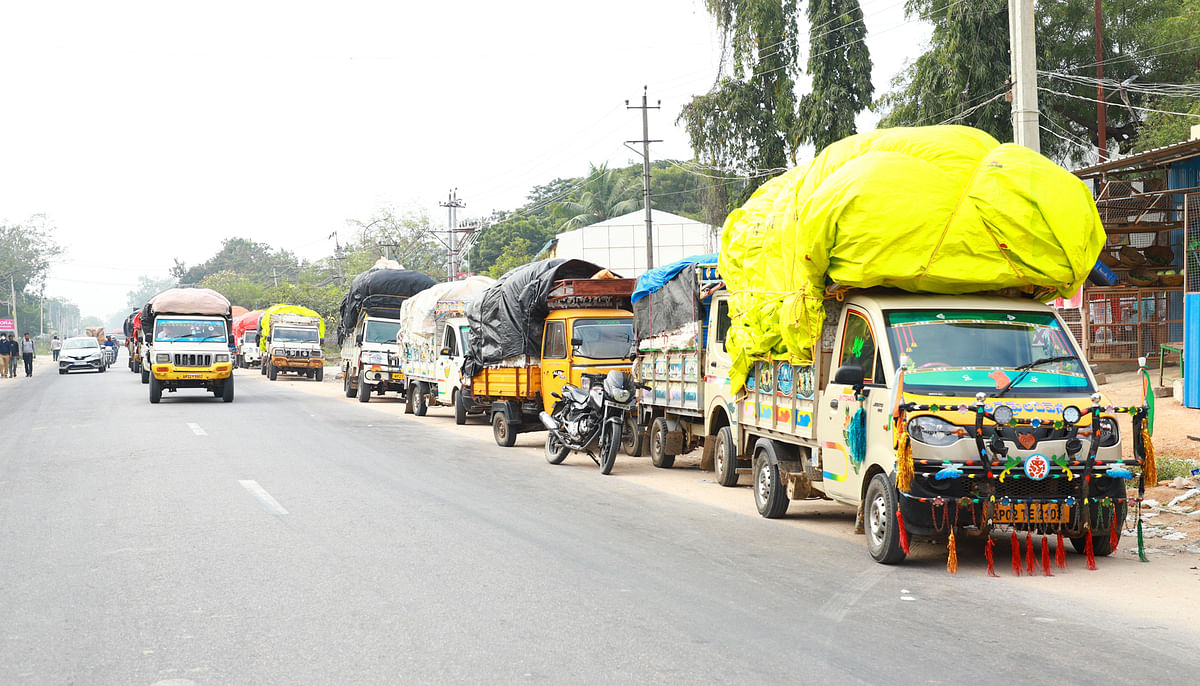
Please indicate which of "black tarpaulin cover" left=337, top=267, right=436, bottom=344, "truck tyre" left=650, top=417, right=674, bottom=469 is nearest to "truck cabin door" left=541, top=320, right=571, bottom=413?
"truck tyre" left=650, top=417, right=674, bottom=469

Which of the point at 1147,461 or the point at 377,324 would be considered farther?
the point at 377,324

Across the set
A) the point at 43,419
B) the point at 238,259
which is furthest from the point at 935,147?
the point at 238,259

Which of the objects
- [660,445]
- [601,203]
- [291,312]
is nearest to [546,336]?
[660,445]

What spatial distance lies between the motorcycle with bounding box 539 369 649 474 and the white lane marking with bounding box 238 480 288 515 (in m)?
4.56

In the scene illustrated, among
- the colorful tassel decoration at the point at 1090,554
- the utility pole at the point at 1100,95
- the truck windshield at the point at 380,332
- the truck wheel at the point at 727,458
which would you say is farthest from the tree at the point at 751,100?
the colorful tassel decoration at the point at 1090,554

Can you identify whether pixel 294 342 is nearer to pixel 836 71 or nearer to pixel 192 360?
pixel 192 360

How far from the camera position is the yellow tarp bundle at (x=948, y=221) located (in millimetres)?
8492

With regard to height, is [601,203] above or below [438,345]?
above

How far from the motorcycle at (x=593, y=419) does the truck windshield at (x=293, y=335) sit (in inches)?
1200

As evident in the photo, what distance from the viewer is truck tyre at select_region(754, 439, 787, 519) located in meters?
10.2

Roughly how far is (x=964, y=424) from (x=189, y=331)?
2291cm

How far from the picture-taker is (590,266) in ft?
59.7

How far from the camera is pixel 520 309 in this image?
58.1 ft

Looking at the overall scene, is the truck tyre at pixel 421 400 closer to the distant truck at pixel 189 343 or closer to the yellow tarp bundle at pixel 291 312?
the distant truck at pixel 189 343
